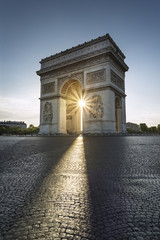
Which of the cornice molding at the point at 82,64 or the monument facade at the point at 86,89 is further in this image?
the cornice molding at the point at 82,64


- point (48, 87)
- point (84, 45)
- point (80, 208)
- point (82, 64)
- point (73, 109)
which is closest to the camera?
point (80, 208)

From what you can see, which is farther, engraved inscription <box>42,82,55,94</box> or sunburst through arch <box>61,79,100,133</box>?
sunburst through arch <box>61,79,100,133</box>

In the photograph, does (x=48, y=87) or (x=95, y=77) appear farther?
(x=48, y=87)

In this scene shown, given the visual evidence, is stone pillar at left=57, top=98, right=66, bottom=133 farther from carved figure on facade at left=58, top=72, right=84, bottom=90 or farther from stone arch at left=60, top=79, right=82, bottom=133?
carved figure on facade at left=58, top=72, right=84, bottom=90

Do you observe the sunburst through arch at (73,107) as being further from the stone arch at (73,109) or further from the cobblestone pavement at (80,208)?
the cobblestone pavement at (80,208)

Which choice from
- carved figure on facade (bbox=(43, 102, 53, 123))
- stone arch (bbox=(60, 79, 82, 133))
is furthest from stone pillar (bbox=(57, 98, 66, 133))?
carved figure on facade (bbox=(43, 102, 53, 123))

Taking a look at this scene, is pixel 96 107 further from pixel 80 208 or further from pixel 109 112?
pixel 80 208

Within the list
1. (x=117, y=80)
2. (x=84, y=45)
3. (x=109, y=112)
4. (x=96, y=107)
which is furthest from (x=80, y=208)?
(x=84, y=45)

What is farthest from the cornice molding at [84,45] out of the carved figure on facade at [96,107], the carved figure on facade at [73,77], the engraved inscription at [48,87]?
the carved figure on facade at [96,107]
